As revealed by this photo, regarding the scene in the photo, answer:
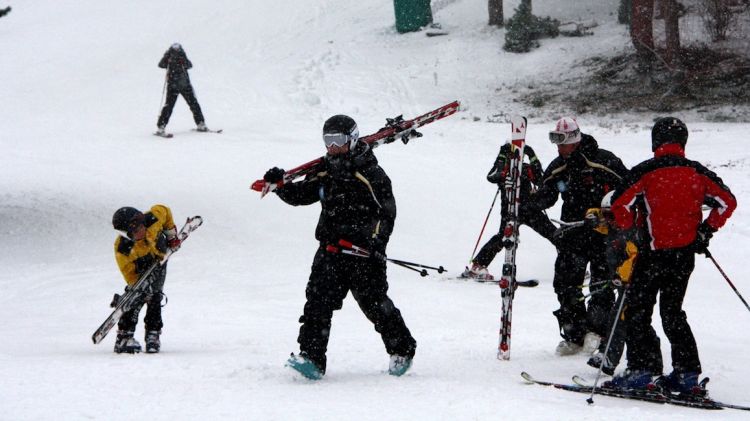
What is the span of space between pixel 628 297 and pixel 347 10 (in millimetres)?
29272

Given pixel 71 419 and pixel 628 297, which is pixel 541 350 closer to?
pixel 628 297

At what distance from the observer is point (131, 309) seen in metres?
7.68

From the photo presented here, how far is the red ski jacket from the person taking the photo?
5609 mm

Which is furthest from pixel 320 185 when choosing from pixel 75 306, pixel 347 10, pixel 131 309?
pixel 347 10

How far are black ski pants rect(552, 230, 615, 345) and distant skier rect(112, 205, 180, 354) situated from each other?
3.78m

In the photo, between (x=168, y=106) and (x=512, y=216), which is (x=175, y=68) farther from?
(x=512, y=216)

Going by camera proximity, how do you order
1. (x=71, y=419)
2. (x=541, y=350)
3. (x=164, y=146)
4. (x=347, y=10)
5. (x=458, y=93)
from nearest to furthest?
(x=71, y=419)
(x=541, y=350)
(x=164, y=146)
(x=458, y=93)
(x=347, y=10)

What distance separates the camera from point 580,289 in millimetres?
7051

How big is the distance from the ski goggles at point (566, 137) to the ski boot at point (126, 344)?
4.32 metres

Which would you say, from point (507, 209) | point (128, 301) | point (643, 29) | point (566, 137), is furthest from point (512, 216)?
point (643, 29)

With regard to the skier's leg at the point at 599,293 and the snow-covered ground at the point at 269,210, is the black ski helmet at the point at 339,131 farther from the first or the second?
the skier's leg at the point at 599,293

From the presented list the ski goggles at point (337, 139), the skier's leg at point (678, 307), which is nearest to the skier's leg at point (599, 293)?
the skier's leg at point (678, 307)

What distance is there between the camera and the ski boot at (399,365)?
6184mm

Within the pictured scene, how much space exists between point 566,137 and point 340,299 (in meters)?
2.45
